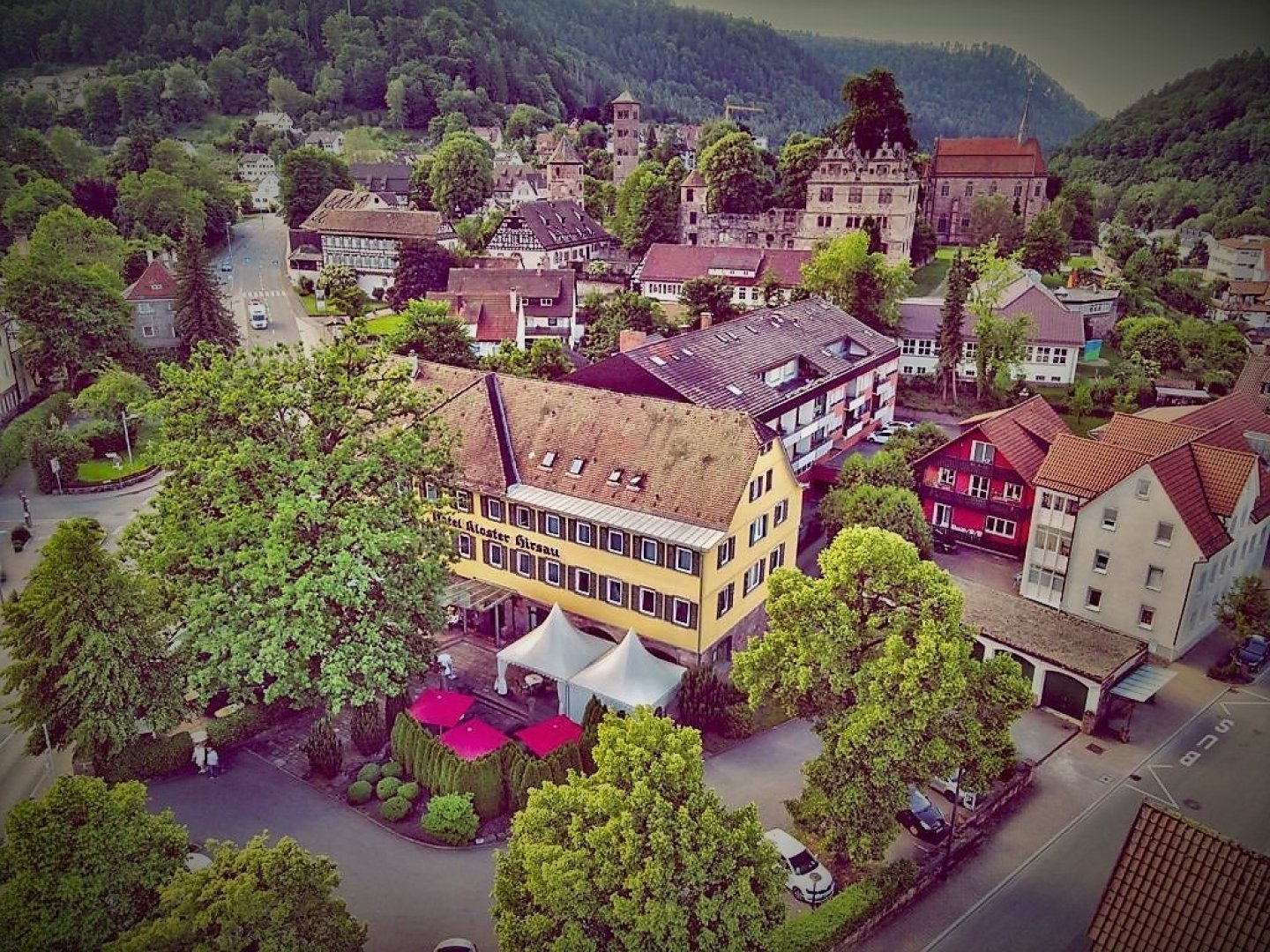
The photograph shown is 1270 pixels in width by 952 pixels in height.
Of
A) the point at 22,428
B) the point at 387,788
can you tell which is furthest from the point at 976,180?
the point at 387,788

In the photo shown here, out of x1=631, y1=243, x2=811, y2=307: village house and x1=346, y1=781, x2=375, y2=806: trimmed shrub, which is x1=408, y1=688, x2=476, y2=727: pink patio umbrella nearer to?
x1=346, y1=781, x2=375, y2=806: trimmed shrub

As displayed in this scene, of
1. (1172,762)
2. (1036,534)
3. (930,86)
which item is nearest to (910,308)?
(1036,534)

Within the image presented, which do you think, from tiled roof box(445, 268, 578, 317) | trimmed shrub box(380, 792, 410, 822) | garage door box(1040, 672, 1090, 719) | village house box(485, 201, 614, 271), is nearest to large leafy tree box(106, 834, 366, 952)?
trimmed shrub box(380, 792, 410, 822)

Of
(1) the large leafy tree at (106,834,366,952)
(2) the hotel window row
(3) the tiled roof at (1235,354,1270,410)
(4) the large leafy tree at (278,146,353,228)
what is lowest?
(2) the hotel window row

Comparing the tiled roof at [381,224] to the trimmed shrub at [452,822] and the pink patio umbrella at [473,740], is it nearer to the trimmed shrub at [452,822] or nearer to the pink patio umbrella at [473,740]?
the pink patio umbrella at [473,740]

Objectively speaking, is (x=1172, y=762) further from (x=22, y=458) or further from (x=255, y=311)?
(x=255, y=311)

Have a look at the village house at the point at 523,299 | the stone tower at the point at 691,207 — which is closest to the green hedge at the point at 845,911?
the village house at the point at 523,299

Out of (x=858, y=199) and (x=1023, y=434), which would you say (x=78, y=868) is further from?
(x=858, y=199)
